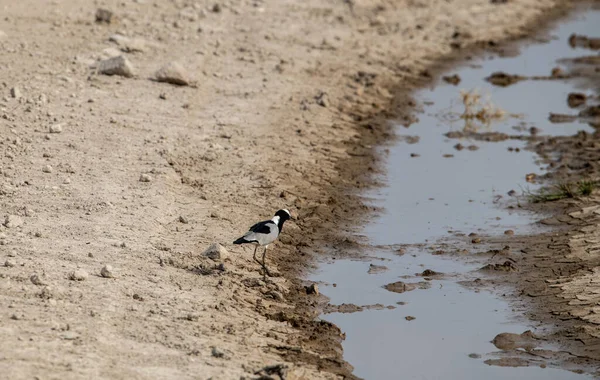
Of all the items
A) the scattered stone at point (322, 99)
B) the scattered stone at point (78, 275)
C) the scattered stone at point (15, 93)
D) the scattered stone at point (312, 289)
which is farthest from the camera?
the scattered stone at point (322, 99)

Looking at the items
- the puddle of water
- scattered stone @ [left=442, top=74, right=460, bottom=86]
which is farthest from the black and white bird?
scattered stone @ [left=442, top=74, right=460, bottom=86]

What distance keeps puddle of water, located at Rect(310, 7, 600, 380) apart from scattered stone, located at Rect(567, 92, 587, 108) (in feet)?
0.48

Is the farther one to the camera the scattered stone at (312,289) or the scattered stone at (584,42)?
the scattered stone at (584,42)

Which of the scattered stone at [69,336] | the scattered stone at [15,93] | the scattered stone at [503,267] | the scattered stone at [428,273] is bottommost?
the scattered stone at [69,336]

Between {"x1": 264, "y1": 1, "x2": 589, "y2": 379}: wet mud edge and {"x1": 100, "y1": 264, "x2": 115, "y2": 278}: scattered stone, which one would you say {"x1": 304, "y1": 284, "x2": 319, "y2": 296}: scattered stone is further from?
{"x1": 100, "y1": 264, "x2": 115, "y2": 278}: scattered stone

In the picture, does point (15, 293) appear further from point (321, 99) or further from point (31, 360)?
point (321, 99)

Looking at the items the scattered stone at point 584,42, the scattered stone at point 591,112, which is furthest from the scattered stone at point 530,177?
the scattered stone at point 584,42

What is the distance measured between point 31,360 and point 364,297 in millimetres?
3441

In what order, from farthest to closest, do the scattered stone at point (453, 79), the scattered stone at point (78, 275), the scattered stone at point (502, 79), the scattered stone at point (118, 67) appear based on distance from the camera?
the scattered stone at point (502, 79) → the scattered stone at point (453, 79) → the scattered stone at point (118, 67) → the scattered stone at point (78, 275)

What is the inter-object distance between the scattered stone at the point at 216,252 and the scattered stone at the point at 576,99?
8837mm

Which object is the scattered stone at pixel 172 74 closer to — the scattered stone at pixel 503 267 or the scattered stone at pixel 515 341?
the scattered stone at pixel 503 267

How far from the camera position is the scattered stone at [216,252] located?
9.25m

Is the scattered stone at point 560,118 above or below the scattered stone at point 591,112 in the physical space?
below

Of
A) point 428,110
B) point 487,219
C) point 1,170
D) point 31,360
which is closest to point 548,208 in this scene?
point 487,219
